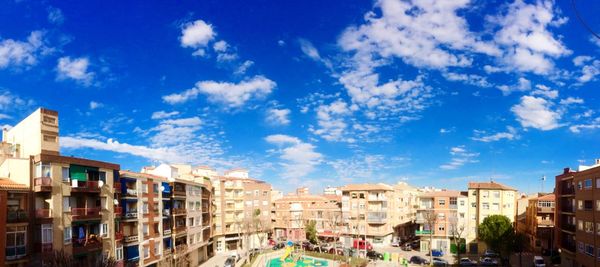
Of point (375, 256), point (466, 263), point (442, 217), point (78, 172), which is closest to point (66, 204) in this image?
point (78, 172)

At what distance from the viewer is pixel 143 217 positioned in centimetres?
4925

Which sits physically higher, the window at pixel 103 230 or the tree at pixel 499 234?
the window at pixel 103 230

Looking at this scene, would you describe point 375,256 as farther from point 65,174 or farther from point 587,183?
point 65,174

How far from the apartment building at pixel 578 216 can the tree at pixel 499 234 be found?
6.31 meters

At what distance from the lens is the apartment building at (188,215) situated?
5753 centimetres

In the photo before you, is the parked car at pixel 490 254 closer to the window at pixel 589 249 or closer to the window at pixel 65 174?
the window at pixel 589 249

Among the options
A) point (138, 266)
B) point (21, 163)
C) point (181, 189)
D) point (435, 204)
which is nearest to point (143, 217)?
point (138, 266)

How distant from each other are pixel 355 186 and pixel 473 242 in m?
22.8

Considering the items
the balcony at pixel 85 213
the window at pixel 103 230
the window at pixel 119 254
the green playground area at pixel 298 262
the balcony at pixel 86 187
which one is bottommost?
the green playground area at pixel 298 262

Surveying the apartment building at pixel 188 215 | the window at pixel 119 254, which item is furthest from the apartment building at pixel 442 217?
the window at pixel 119 254

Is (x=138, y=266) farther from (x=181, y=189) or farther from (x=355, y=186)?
(x=355, y=186)

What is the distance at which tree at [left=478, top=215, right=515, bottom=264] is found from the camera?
204 ft

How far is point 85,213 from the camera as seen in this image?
38.2 m

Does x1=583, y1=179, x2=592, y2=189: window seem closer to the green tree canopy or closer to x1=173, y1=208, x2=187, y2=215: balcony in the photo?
the green tree canopy
